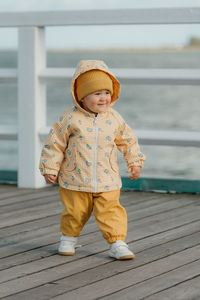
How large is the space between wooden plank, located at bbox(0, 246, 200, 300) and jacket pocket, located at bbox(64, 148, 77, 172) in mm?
432

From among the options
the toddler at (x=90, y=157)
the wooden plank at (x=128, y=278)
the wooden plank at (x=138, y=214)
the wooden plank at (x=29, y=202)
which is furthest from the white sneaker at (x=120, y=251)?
the wooden plank at (x=29, y=202)

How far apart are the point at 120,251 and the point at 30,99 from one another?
6.53 feet

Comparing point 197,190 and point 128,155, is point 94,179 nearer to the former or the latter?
point 128,155

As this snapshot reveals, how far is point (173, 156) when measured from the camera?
47.3ft

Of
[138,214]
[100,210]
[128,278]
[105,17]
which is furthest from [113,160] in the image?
[105,17]

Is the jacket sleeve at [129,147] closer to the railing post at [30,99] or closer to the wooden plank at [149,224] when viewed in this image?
the wooden plank at [149,224]

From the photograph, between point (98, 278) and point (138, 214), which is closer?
point (98, 278)

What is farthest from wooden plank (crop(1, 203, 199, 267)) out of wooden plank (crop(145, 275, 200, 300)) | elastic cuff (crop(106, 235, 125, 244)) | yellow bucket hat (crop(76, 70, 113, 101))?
yellow bucket hat (crop(76, 70, 113, 101))

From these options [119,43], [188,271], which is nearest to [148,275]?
[188,271]

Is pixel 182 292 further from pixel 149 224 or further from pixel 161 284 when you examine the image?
pixel 149 224

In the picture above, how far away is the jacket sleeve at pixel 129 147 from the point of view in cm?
293

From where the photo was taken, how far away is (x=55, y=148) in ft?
9.46

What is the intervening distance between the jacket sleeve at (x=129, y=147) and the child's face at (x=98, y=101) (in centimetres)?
13

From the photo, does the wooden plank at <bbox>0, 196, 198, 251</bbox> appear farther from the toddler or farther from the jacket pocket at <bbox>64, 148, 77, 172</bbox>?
the jacket pocket at <bbox>64, 148, 77, 172</bbox>
